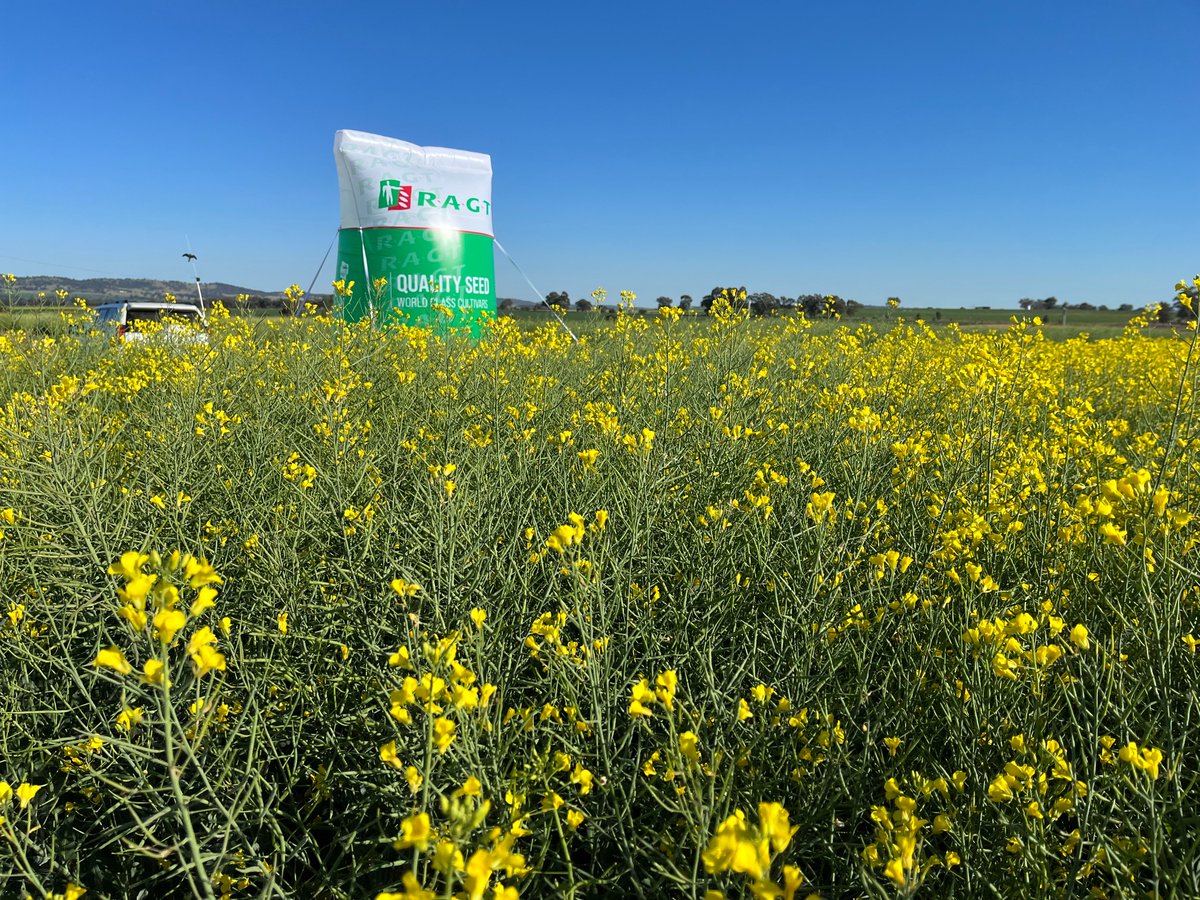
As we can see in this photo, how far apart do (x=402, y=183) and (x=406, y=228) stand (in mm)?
441

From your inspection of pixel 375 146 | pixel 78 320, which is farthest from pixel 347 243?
pixel 78 320

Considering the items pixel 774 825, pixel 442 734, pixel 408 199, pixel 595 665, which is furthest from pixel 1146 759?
pixel 408 199

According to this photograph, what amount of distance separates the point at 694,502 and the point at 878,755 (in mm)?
1168

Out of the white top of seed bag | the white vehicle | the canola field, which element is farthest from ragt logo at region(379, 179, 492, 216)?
the canola field

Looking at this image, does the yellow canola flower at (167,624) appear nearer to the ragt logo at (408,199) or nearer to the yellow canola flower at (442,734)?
the yellow canola flower at (442,734)

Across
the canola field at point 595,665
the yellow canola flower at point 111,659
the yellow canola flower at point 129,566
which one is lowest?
the canola field at point 595,665

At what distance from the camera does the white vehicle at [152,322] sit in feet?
17.1

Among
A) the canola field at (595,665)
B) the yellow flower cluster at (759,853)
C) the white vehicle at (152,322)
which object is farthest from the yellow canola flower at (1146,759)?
the white vehicle at (152,322)

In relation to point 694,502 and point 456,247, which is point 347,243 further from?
point 694,502

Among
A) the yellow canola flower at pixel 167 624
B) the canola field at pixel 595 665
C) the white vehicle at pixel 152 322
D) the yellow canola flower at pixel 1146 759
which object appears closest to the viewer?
the yellow canola flower at pixel 167 624

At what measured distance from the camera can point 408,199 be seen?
252 inches

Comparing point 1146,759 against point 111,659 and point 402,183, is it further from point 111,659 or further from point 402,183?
point 402,183

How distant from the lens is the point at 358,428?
9.73 feet

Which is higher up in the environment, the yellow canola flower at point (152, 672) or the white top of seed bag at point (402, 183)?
the white top of seed bag at point (402, 183)
